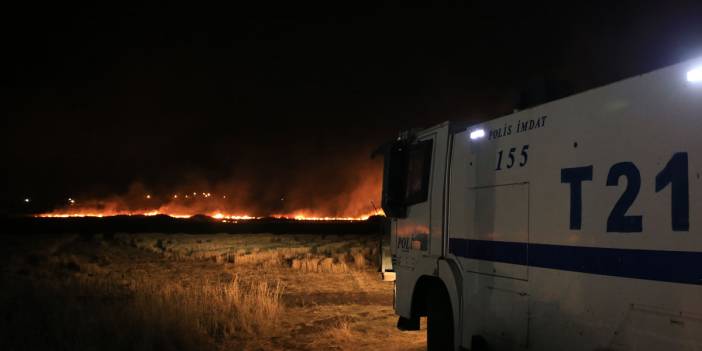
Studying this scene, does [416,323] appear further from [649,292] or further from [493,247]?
[649,292]

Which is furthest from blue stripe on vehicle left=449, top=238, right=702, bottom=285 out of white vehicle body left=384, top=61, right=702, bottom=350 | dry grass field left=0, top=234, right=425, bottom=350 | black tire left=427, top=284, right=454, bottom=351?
dry grass field left=0, top=234, right=425, bottom=350

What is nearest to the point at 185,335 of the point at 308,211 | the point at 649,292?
the point at 649,292

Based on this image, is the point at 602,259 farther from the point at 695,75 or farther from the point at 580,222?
the point at 695,75

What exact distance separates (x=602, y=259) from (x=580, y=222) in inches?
15.3

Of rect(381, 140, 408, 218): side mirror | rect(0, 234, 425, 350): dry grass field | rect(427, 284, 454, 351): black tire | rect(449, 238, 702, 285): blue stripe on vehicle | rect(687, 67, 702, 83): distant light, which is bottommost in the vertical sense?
rect(0, 234, 425, 350): dry grass field

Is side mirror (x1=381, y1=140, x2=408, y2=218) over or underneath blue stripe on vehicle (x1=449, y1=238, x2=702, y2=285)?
over

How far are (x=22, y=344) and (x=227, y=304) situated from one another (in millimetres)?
3695

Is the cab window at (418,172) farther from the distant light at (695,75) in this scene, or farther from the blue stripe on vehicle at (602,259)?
the distant light at (695,75)

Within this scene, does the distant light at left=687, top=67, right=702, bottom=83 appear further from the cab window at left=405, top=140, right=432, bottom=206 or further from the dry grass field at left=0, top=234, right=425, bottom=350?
the dry grass field at left=0, top=234, right=425, bottom=350

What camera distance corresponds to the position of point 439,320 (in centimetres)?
682

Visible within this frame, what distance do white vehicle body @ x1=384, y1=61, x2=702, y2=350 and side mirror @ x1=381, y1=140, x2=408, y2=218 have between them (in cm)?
85

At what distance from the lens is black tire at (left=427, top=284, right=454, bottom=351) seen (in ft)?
21.9

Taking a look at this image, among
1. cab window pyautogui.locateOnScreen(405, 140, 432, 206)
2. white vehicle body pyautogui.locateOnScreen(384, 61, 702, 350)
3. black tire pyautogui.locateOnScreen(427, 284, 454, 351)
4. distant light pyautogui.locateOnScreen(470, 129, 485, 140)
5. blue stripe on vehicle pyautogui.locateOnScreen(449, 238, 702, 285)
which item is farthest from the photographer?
cab window pyautogui.locateOnScreen(405, 140, 432, 206)

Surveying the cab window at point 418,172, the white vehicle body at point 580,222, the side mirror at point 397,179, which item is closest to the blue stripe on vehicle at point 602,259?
the white vehicle body at point 580,222
